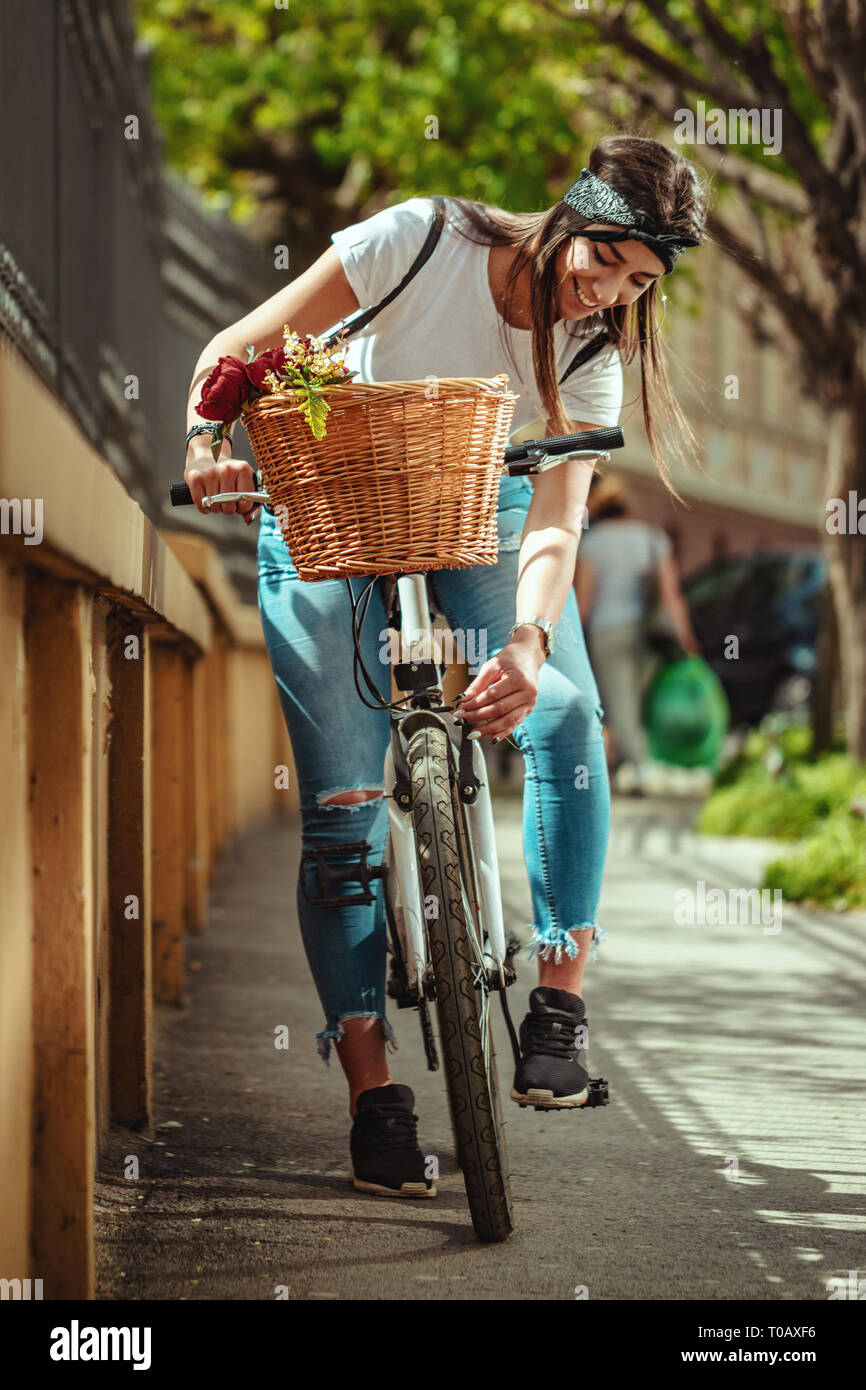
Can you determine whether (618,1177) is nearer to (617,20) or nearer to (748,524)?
(617,20)

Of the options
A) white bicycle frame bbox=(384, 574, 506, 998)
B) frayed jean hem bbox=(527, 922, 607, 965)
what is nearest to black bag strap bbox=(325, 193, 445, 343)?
white bicycle frame bbox=(384, 574, 506, 998)

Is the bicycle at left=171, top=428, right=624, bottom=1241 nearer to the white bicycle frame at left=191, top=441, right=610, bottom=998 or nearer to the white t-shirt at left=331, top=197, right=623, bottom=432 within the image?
the white bicycle frame at left=191, top=441, right=610, bottom=998

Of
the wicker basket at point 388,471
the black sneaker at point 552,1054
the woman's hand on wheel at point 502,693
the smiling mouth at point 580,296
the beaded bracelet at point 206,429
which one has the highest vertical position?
the smiling mouth at point 580,296

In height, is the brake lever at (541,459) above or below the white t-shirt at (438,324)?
below

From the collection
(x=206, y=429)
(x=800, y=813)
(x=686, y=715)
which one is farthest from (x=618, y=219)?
(x=686, y=715)

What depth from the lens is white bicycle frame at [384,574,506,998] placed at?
2889mm

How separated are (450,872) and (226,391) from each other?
0.82 metres

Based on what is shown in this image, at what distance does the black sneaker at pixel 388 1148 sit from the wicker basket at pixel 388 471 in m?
0.96

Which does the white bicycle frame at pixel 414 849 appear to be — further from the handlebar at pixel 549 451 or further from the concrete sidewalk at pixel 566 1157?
the concrete sidewalk at pixel 566 1157

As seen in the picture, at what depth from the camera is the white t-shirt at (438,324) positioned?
119 inches

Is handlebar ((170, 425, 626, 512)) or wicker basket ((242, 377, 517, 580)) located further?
handlebar ((170, 425, 626, 512))

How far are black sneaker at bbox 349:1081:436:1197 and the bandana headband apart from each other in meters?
1.50

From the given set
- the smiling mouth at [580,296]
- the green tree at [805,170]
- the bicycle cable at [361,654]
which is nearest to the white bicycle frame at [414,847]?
the bicycle cable at [361,654]

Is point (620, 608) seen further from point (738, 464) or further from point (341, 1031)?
point (738, 464)
